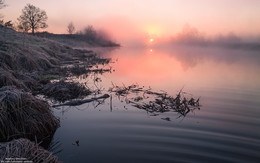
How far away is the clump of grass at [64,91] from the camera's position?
9446mm

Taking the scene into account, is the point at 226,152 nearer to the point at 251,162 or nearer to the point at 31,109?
the point at 251,162

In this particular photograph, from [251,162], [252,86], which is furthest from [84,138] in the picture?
[252,86]

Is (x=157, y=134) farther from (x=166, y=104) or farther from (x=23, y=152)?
(x=23, y=152)

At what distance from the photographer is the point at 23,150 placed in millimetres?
3213

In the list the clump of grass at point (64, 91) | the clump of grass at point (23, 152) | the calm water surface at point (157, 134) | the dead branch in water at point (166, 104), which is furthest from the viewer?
the clump of grass at point (64, 91)

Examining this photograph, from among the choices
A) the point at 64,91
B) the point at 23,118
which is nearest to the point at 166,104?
the point at 64,91

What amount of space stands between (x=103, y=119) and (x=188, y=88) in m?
7.84

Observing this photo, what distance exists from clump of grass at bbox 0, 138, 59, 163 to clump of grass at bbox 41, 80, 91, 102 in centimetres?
594

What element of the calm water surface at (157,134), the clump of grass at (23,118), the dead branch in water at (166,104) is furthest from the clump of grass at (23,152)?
the dead branch in water at (166,104)

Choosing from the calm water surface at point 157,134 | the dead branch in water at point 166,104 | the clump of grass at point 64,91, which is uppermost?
the clump of grass at point 64,91

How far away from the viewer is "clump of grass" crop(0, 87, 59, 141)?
494 cm

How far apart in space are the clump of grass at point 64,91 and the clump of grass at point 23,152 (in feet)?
19.5

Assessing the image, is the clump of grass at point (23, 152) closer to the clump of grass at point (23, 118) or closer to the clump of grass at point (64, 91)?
the clump of grass at point (23, 118)

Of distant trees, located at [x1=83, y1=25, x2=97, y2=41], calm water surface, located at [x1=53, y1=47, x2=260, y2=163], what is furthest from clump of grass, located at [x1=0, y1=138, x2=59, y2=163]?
distant trees, located at [x1=83, y1=25, x2=97, y2=41]
